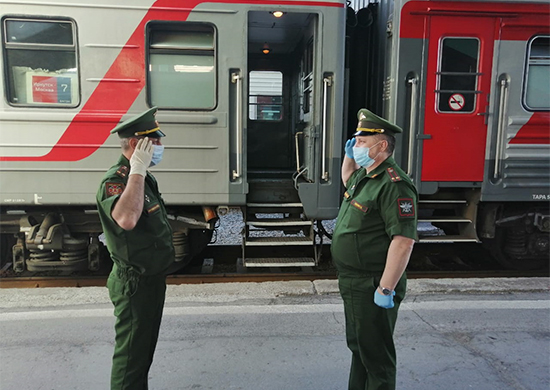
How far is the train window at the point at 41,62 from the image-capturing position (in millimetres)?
4395

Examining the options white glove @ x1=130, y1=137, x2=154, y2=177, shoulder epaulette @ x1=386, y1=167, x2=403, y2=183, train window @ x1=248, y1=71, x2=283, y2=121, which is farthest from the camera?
train window @ x1=248, y1=71, x2=283, y2=121

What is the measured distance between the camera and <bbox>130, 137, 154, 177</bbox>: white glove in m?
2.11

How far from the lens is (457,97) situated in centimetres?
495

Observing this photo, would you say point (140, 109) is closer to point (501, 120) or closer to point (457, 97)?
point (457, 97)

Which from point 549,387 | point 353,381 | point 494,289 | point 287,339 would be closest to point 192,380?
point 287,339

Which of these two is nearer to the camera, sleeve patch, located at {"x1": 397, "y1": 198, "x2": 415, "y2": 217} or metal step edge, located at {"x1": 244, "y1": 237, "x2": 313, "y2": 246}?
sleeve patch, located at {"x1": 397, "y1": 198, "x2": 415, "y2": 217}

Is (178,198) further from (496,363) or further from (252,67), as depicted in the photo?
(496,363)

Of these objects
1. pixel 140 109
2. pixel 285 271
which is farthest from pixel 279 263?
pixel 140 109

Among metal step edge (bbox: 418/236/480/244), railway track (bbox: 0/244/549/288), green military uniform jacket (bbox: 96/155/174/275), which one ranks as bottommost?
railway track (bbox: 0/244/549/288)

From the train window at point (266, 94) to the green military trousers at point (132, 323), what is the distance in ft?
15.2

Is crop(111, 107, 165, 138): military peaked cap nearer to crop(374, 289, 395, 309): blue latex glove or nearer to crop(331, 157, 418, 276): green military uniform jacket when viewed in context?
crop(331, 157, 418, 276): green military uniform jacket

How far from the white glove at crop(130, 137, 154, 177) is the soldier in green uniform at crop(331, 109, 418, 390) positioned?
3.49 ft

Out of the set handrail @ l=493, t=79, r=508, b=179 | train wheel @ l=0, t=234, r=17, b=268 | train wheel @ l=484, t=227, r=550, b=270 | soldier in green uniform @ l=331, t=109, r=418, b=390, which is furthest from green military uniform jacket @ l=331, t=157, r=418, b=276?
train wheel @ l=0, t=234, r=17, b=268

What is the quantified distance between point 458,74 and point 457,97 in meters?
0.25
